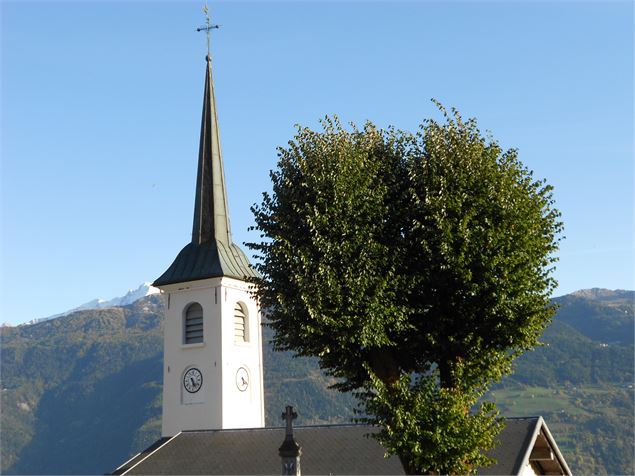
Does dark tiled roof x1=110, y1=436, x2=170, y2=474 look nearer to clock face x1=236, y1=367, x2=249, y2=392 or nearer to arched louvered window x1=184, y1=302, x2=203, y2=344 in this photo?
clock face x1=236, y1=367, x2=249, y2=392

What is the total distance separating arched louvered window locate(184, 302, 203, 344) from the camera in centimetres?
4434

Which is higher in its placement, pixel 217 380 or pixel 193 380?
pixel 193 380

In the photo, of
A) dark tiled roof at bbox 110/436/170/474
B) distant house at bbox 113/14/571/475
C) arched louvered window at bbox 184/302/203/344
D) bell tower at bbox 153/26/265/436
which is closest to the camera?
distant house at bbox 113/14/571/475

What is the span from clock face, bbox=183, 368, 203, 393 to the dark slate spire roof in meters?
4.70

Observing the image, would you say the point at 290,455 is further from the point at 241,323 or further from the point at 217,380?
the point at 241,323

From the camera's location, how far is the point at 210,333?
4381 cm

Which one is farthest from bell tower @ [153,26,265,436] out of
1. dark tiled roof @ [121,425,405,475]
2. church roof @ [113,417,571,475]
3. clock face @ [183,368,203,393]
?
dark tiled roof @ [121,425,405,475]

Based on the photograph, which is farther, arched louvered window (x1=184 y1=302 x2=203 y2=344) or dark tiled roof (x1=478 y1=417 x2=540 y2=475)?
arched louvered window (x1=184 y1=302 x2=203 y2=344)

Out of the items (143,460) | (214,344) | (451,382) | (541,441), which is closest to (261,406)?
(214,344)

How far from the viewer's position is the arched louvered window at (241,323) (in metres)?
44.9

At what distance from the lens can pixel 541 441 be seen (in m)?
34.2

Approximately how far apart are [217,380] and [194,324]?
11.3ft

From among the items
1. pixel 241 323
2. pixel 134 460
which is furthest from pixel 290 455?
pixel 241 323

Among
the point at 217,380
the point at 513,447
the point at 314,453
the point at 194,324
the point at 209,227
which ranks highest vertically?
the point at 209,227
